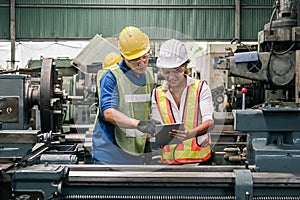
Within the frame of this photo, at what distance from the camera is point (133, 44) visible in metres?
2.02

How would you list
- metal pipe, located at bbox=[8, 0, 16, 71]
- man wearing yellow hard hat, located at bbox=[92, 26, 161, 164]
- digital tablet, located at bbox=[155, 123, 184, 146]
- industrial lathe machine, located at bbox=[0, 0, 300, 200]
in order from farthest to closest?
metal pipe, located at bbox=[8, 0, 16, 71] < man wearing yellow hard hat, located at bbox=[92, 26, 161, 164] < digital tablet, located at bbox=[155, 123, 184, 146] < industrial lathe machine, located at bbox=[0, 0, 300, 200]

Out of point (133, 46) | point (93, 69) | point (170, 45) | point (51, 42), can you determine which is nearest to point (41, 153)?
point (133, 46)

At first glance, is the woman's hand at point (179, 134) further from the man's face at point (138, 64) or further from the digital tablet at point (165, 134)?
the man's face at point (138, 64)

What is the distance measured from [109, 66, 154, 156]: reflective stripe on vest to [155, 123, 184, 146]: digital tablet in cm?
10

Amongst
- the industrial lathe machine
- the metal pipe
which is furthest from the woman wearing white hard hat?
the metal pipe

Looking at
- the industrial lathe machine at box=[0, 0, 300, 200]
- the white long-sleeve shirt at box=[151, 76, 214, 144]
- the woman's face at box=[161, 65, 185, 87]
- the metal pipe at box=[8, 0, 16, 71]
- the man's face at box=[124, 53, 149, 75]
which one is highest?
the metal pipe at box=[8, 0, 16, 71]

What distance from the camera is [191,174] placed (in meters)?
1.52

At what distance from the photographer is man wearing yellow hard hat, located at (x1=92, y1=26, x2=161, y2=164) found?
1.96 meters

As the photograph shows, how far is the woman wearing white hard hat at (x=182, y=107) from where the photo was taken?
2.00 m

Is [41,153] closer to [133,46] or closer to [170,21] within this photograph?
[133,46]

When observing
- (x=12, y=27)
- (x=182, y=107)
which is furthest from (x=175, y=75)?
(x=12, y=27)

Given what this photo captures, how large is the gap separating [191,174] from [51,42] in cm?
634

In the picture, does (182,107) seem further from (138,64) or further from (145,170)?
(145,170)

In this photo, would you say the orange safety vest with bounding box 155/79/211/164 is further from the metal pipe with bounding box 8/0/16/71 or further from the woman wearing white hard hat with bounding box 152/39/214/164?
the metal pipe with bounding box 8/0/16/71
